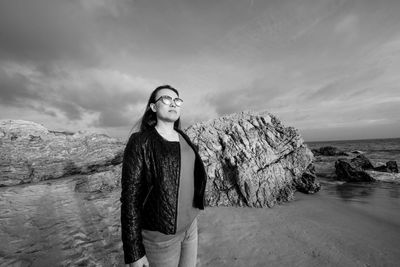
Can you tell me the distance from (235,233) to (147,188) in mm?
3649

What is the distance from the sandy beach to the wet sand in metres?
0.02

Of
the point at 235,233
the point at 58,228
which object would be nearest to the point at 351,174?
the point at 235,233

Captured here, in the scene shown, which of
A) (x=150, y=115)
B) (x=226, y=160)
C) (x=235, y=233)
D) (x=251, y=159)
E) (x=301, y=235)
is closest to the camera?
(x=150, y=115)

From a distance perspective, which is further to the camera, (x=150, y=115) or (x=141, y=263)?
(x=150, y=115)

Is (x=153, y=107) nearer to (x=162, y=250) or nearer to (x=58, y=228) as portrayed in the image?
(x=162, y=250)

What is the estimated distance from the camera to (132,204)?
1739mm

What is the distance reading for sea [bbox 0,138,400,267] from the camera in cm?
368

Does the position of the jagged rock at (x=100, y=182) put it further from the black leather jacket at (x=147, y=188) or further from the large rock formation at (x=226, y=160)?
the black leather jacket at (x=147, y=188)

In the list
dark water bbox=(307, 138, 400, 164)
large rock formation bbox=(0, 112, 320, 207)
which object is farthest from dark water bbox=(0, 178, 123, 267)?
dark water bbox=(307, 138, 400, 164)

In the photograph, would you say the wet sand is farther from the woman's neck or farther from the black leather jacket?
the woman's neck

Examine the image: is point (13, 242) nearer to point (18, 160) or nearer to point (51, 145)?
point (18, 160)

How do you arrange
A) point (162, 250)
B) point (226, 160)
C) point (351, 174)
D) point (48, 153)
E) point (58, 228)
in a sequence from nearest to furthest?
point (162, 250) < point (58, 228) < point (226, 160) < point (48, 153) < point (351, 174)

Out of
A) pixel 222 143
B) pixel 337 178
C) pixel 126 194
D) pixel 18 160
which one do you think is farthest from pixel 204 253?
pixel 337 178

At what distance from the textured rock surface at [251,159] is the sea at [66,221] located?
5.17 ft
